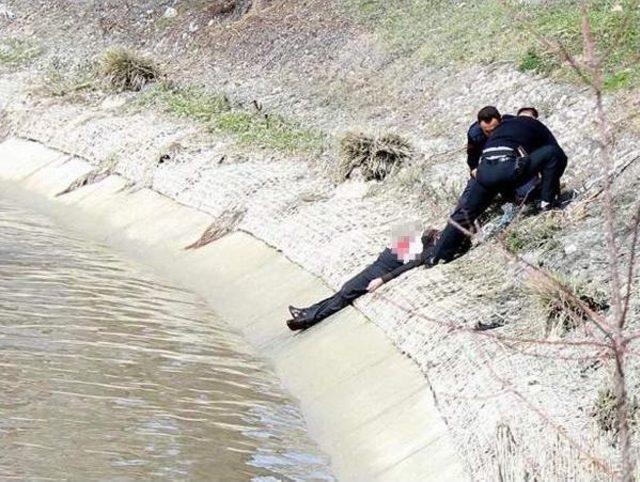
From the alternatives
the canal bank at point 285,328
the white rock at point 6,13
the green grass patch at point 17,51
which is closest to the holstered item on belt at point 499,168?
the canal bank at point 285,328

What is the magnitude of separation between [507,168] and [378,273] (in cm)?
155

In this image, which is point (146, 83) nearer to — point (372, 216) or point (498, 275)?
point (372, 216)

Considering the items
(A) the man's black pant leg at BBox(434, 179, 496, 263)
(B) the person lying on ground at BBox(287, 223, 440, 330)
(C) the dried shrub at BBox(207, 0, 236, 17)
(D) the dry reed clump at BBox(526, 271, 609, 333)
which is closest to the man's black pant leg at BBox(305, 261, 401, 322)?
(B) the person lying on ground at BBox(287, 223, 440, 330)

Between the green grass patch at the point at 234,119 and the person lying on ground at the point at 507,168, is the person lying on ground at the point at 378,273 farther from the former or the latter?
the green grass patch at the point at 234,119

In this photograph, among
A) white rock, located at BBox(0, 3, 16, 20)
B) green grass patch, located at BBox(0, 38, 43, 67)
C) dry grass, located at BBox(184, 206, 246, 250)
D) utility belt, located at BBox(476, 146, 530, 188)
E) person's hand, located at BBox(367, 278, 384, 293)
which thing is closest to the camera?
utility belt, located at BBox(476, 146, 530, 188)

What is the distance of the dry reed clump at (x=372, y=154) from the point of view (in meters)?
15.6

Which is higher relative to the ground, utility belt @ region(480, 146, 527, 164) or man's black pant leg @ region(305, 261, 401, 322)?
utility belt @ region(480, 146, 527, 164)

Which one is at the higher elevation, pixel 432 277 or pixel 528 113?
pixel 528 113

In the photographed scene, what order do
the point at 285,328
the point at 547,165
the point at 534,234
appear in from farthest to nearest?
1. the point at 285,328
2. the point at 547,165
3. the point at 534,234

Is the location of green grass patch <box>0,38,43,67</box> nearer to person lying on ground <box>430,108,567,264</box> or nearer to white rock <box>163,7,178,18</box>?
white rock <box>163,7,178,18</box>

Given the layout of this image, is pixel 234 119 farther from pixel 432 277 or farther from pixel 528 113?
pixel 432 277

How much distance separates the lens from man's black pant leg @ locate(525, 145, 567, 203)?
12.1 metres

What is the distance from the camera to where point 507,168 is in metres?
11.9

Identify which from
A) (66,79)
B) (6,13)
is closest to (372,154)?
(66,79)
